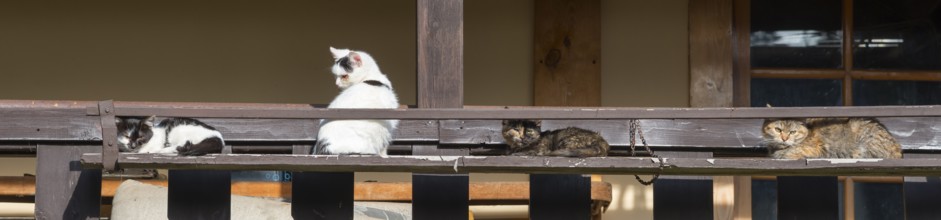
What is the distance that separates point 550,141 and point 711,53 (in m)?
1.94

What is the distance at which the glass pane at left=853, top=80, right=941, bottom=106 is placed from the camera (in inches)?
259

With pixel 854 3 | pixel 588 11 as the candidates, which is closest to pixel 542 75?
pixel 588 11

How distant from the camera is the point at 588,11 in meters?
6.30

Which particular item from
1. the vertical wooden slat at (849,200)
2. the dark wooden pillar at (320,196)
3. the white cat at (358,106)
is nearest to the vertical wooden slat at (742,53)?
the vertical wooden slat at (849,200)

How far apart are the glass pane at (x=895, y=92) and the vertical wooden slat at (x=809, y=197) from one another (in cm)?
247

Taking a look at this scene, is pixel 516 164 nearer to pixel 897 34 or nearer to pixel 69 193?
pixel 69 193

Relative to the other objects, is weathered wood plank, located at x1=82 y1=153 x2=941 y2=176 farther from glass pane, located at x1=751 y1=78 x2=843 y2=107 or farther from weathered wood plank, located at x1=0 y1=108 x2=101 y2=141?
glass pane, located at x1=751 y1=78 x2=843 y2=107

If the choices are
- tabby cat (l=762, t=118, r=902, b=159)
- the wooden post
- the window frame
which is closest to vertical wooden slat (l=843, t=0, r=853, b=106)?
the window frame

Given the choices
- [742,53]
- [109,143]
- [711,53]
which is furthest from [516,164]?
[742,53]

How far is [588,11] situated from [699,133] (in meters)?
1.90

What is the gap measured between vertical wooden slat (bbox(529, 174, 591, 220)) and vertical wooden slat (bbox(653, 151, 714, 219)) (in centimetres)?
20

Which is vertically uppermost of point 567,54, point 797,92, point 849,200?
point 567,54

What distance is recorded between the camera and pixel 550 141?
15.2 ft

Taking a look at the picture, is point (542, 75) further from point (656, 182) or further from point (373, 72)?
point (656, 182)
